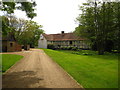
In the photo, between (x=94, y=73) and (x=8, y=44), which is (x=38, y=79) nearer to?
(x=94, y=73)

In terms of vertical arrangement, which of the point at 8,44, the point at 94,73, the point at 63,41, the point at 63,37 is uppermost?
the point at 63,37

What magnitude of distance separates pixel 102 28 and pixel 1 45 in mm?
30237

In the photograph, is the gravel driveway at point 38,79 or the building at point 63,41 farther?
the building at point 63,41

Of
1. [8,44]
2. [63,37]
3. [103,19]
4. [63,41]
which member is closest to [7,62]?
[8,44]

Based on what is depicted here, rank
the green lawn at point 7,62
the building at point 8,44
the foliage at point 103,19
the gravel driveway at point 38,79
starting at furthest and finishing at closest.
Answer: the building at point 8,44 < the foliage at point 103,19 < the green lawn at point 7,62 < the gravel driveway at point 38,79

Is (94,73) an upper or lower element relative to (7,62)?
lower

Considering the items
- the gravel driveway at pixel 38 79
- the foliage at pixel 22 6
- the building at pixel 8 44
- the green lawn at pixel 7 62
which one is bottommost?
the gravel driveway at pixel 38 79

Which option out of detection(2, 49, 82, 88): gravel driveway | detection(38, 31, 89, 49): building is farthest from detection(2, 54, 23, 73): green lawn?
detection(38, 31, 89, 49): building

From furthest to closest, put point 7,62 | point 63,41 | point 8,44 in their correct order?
point 63,41 → point 8,44 → point 7,62

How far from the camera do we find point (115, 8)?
88.9ft

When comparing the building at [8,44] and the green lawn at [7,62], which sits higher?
the building at [8,44]

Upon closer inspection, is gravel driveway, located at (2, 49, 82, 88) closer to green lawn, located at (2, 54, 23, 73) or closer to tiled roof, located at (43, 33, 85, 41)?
green lawn, located at (2, 54, 23, 73)

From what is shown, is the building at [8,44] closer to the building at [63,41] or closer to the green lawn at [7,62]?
the green lawn at [7,62]

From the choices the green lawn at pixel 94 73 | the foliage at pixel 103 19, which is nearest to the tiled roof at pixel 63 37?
the foliage at pixel 103 19
